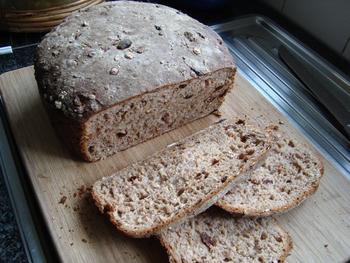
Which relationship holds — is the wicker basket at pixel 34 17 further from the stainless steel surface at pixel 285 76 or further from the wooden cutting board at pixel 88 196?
the stainless steel surface at pixel 285 76

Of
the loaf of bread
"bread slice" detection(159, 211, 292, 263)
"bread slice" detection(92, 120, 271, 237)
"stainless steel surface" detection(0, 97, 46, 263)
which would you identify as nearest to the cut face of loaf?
the loaf of bread

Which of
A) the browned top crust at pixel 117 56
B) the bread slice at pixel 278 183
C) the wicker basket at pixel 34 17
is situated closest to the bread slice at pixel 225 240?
the bread slice at pixel 278 183

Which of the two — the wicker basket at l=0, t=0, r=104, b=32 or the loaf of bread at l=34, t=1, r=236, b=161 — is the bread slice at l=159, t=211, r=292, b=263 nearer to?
the loaf of bread at l=34, t=1, r=236, b=161

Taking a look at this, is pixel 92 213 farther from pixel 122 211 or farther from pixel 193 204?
pixel 193 204

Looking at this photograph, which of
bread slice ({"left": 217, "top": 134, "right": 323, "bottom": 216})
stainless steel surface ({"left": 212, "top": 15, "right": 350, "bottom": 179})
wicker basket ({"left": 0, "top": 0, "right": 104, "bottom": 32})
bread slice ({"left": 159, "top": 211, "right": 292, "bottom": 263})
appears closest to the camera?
bread slice ({"left": 159, "top": 211, "right": 292, "bottom": 263})

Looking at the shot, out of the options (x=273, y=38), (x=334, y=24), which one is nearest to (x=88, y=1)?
A: (x=273, y=38)

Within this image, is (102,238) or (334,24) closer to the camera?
(102,238)
